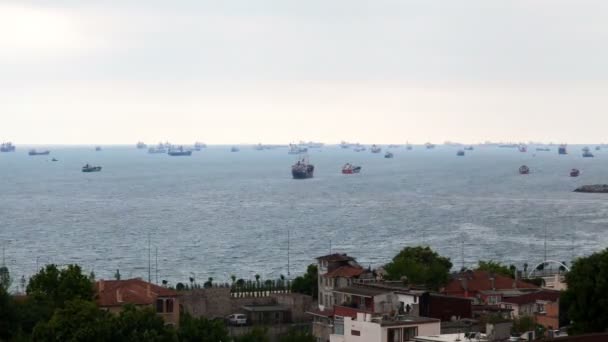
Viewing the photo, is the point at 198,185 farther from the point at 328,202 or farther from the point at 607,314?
the point at 607,314

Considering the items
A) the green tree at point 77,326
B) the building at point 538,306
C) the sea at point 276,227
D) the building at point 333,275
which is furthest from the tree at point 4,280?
the building at point 538,306

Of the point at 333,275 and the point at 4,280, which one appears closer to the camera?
the point at 4,280

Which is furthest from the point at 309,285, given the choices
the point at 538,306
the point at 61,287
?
the point at 61,287

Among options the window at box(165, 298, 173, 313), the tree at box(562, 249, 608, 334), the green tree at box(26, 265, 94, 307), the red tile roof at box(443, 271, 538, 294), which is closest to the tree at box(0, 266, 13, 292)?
the green tree at box(26, 265, 94, 307)

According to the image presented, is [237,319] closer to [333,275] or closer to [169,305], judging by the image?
[333,275]

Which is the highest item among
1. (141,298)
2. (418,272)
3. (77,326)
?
(77,326)

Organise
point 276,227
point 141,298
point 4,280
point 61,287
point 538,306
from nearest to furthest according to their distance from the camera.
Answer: point 61,287 < point 141,298 < point 538,306 < point 4,280 < point 276,227

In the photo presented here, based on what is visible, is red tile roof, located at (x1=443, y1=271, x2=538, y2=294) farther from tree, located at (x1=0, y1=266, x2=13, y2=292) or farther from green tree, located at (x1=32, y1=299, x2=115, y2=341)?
tree, located at (x1=0, y1=266, x2=13, y2=292)

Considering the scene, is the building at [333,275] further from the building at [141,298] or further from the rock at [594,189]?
the rock at [594,189]
